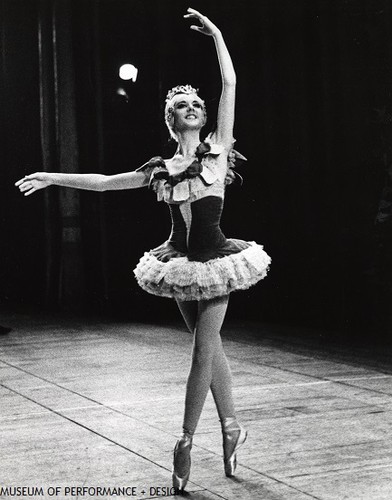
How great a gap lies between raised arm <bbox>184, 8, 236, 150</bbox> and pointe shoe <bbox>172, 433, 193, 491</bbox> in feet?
4.66

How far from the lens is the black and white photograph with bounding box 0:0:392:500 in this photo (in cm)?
419

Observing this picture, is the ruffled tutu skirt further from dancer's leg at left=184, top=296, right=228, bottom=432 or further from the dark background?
the dark background

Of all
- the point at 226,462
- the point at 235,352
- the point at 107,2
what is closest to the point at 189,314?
the point at 226,462

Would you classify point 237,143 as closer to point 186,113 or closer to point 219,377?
point 186,113

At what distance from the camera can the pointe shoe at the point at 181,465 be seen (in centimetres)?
396

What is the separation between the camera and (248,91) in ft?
34.8

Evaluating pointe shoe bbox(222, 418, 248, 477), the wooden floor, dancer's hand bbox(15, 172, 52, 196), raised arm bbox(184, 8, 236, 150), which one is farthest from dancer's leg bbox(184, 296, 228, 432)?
dancer's hand bbox(15, 172, 52, 196)

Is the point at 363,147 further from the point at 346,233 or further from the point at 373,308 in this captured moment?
the point at 373,308

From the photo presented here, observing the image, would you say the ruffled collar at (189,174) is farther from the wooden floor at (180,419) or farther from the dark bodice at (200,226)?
the wooden floor at (180,419)

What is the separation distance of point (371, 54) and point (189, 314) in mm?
5803

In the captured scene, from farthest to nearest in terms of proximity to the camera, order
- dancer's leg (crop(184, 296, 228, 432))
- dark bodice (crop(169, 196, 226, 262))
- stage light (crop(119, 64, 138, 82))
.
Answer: stage light (crop(119, 64, 138, 82))
dark bodice (crop(169, 196, 226, 262))
dancer's leg (crop(184, 296, 228, 432))

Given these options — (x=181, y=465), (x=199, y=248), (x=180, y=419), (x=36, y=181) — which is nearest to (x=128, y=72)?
(x=180, y=419)

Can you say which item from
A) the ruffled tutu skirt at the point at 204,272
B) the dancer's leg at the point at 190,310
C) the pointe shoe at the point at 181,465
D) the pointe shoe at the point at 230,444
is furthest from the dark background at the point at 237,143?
the pointe shoe at the point at 181,465

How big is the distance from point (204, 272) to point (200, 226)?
23cm
